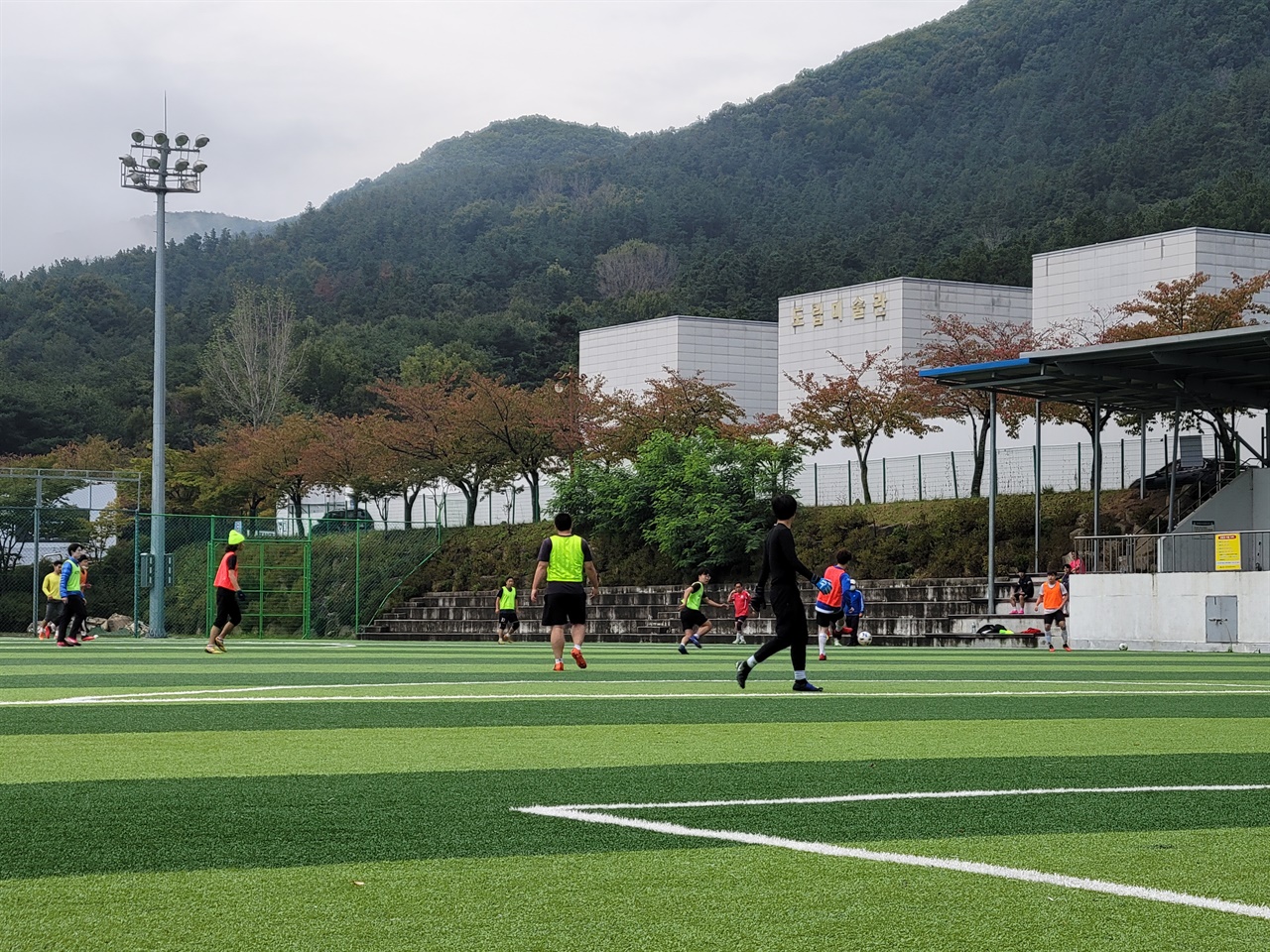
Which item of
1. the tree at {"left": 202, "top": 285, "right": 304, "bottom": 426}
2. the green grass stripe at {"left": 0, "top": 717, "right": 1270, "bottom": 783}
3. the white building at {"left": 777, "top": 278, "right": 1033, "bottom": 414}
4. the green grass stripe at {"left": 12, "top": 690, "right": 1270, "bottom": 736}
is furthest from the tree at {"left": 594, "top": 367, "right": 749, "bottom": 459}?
the green grass stripe at {"left": 0, "top": 717, "right": 1270, "bottom": 783}

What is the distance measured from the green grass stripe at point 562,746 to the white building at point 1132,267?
121ft

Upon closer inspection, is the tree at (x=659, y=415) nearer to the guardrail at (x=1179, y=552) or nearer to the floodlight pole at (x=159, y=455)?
the floodlight pole at (x=159, y=455)

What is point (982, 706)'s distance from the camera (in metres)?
12.6

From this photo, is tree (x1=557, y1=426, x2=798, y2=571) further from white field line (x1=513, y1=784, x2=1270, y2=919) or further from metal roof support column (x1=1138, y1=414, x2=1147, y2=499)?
white field line (x1=513, y1=784, x2=1270, y2=919)

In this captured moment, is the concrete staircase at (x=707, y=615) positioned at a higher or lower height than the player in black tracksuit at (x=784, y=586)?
lower

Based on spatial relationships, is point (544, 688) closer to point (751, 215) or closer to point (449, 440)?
point (449, 440)

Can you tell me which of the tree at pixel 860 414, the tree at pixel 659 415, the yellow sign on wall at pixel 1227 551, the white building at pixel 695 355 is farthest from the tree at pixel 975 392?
the white building at pixel 695 355

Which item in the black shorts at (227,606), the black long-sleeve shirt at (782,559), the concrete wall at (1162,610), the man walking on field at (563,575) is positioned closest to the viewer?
the black long-sleeve shirt at (782,559)

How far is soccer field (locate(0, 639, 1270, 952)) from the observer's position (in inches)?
170

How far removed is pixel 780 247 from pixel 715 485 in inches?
2359

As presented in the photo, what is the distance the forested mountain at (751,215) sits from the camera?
90.0 m

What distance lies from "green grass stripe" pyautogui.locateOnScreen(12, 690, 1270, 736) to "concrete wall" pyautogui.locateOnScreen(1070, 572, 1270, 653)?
659 inches

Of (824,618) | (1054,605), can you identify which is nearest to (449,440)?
(1054,605)

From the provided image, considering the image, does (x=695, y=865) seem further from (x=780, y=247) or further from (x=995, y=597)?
(x=780, y=247)
